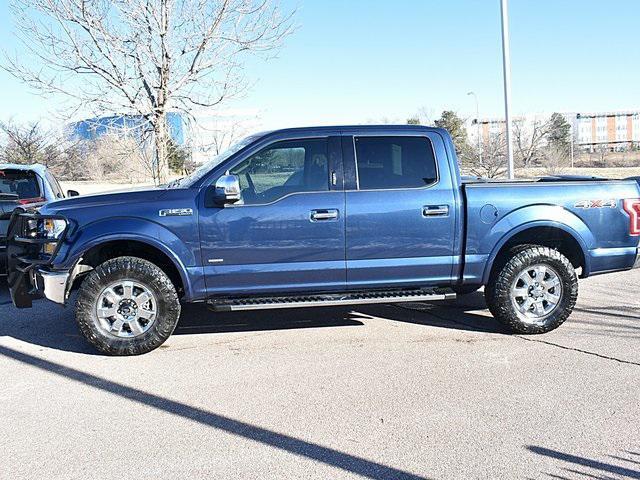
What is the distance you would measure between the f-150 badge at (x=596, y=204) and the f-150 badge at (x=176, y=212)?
3702 millimetres

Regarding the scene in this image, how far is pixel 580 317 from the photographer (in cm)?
639

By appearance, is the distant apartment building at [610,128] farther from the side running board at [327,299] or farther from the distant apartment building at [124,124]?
the side running board at [327,299]

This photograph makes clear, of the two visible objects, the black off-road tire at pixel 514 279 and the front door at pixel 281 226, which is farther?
the black off-road tire at pixel 514 279

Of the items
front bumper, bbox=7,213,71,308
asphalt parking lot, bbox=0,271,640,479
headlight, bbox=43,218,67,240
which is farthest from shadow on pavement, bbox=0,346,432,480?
headlight, bbox=43,218,67,240

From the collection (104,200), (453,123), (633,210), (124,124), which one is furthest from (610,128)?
(104,200)

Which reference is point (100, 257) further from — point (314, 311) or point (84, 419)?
point (314, 311)

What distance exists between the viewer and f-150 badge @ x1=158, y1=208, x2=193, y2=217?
5270 millimetres

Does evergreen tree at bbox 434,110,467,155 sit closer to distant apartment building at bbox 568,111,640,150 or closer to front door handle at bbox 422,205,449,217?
front door handle at bbox 422,205,449,217

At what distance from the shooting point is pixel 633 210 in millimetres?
5914

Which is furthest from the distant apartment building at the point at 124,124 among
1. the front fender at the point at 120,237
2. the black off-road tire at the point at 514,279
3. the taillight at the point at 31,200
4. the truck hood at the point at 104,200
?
the black off-road tire at the point at 514,279

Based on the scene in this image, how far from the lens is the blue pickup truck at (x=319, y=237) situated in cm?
527

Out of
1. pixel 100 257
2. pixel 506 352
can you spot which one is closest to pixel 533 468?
pixel 506 352

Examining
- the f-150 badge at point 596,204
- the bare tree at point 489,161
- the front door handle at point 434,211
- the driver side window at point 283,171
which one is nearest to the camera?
the driver side window at point 283,171

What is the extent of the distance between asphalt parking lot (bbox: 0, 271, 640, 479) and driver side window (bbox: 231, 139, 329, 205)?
1.43 meters
